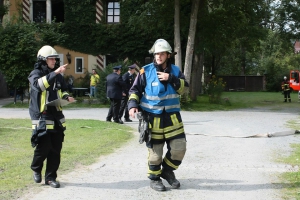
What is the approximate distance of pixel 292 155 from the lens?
1031cm

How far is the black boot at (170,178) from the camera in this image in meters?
7.09

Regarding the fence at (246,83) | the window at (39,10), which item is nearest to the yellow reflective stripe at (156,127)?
the window at (39,10)

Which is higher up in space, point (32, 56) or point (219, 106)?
point (32, 56)

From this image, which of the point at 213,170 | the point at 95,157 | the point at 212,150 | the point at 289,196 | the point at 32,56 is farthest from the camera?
the point at 32,56

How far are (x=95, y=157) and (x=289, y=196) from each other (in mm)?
4194

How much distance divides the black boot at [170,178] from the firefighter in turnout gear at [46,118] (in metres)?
1.49

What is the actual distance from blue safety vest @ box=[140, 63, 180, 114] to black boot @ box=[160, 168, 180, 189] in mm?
873

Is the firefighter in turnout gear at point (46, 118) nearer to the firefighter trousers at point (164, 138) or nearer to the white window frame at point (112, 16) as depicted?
the firefighter trousers at point (164, 138)

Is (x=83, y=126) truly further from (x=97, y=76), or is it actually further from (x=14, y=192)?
(x=97, y=76)

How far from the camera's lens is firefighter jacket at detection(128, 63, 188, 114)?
6.96 m

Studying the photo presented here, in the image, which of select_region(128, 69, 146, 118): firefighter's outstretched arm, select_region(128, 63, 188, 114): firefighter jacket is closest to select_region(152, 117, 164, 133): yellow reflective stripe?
select_region(128, 63, 188, 114): firefighter jacket

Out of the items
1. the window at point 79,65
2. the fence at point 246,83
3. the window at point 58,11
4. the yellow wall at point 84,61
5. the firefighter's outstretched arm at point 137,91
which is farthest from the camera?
the fence at point 246,83

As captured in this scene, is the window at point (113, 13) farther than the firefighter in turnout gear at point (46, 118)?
Yes

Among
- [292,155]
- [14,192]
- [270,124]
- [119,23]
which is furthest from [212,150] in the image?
[119,23]
